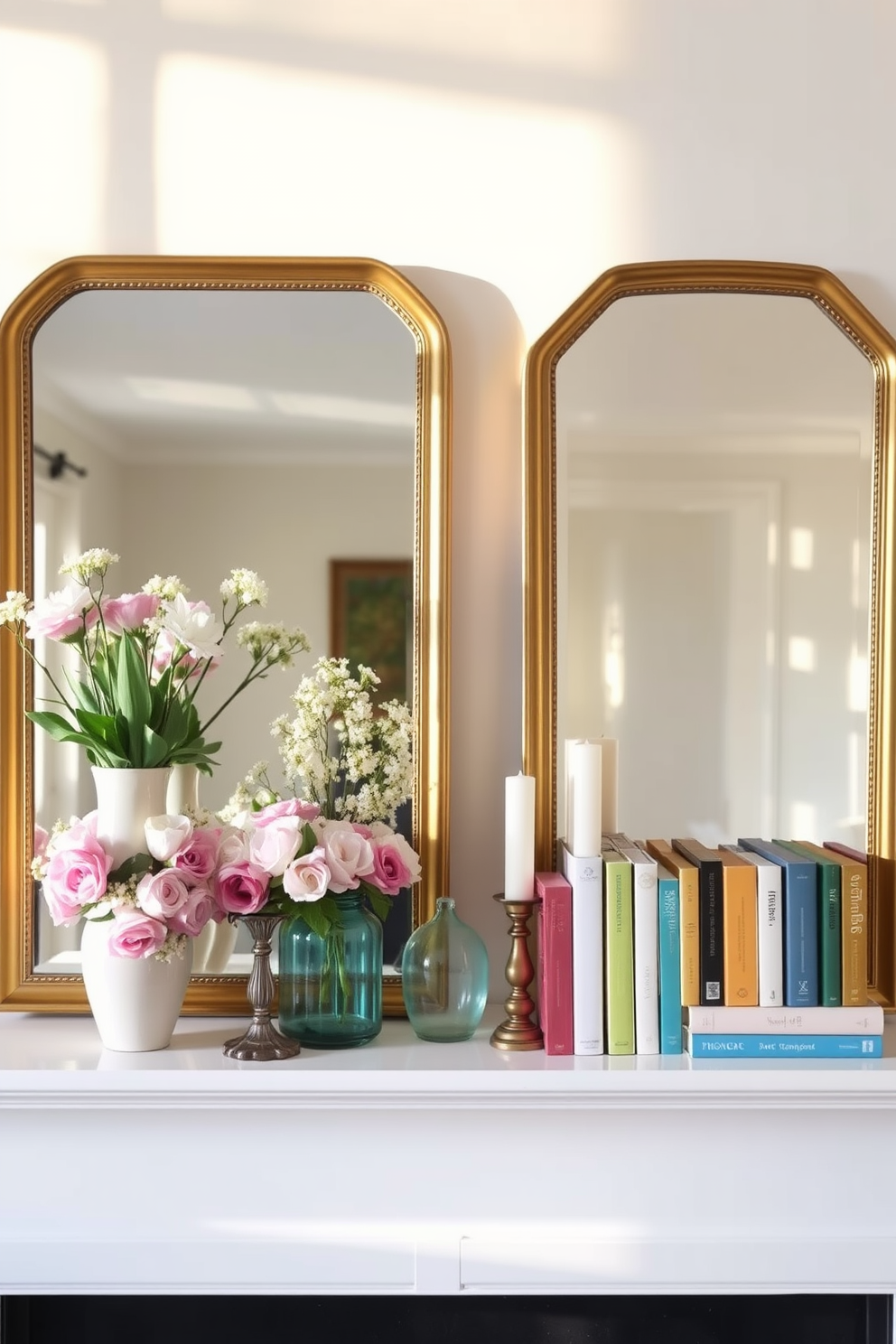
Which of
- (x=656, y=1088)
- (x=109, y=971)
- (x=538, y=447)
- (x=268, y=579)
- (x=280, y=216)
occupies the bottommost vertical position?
(x=656, y=1088)

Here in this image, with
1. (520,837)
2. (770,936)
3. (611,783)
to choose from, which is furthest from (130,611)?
(770,936)

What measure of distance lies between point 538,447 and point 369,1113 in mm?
975

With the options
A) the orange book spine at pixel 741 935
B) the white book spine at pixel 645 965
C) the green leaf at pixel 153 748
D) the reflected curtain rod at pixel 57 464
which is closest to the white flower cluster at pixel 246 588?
the green leaf at pixel 153 748

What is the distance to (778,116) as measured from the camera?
5.99 ft

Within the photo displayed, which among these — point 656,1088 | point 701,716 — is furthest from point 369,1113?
point 701,716

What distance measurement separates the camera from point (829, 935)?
1614mm

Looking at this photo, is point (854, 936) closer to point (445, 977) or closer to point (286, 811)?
point (445, 977)

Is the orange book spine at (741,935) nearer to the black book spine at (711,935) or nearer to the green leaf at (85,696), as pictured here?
the black book spine at (711,935)

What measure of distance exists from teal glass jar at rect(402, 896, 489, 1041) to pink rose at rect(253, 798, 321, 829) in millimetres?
232

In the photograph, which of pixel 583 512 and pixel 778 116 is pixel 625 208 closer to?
pixel 778 116

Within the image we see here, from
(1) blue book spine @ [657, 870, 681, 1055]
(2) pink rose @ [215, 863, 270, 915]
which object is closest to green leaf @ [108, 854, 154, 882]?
(2) pink rose @ [215, 863, 270, 915]

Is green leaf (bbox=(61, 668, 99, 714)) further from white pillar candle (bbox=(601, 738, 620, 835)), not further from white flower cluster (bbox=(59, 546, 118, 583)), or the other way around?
white pillar candle (bbox=(601, 738, 620, 835))

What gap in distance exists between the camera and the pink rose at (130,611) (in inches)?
64.3

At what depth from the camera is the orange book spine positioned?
5.26 ft
